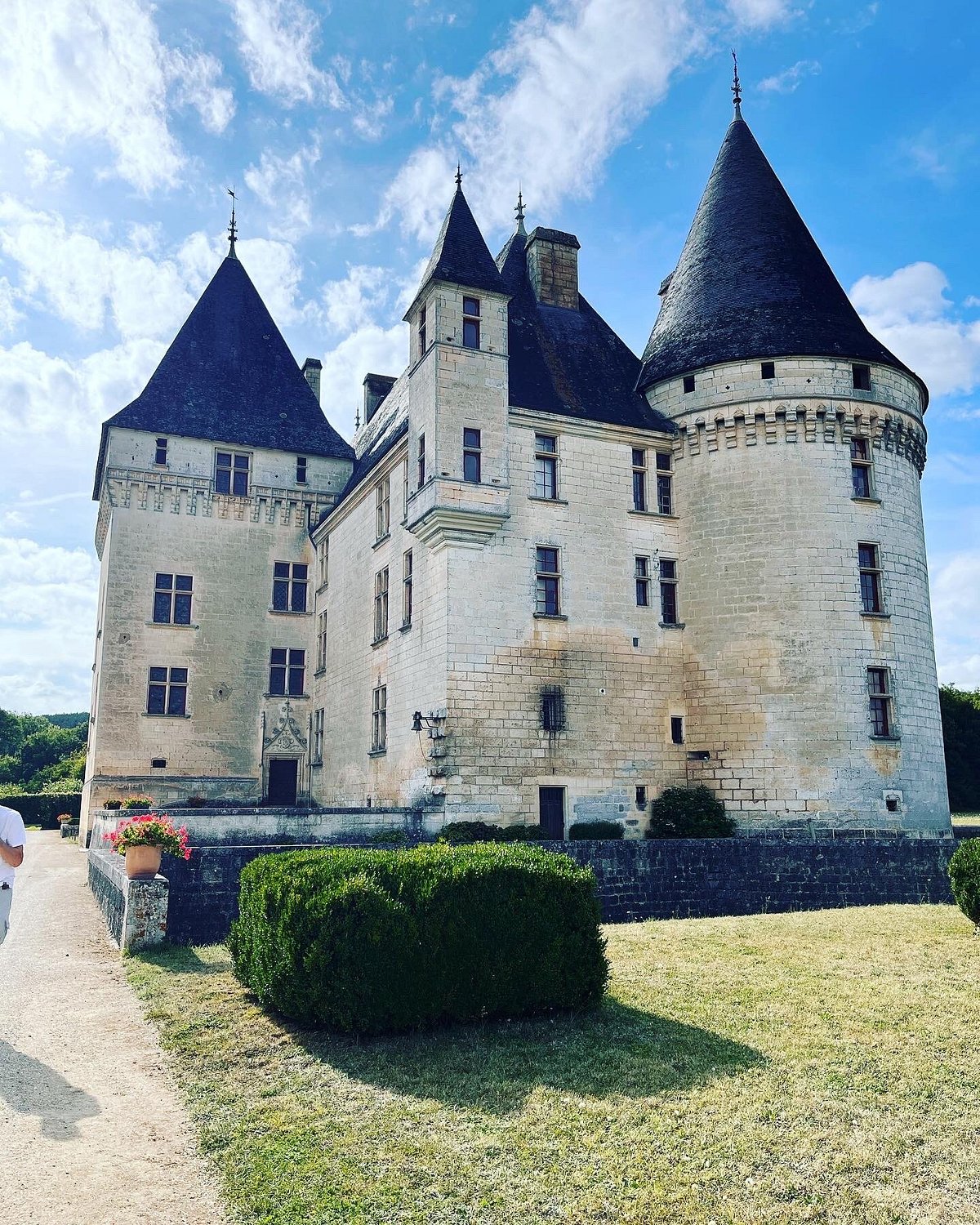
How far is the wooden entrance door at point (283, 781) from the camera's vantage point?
104 ft

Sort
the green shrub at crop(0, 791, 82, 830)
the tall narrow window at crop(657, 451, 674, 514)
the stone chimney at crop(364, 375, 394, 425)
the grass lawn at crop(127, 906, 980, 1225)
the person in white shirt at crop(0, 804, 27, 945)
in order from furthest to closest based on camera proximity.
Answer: the green shrub at crop(0, 791, 82, 830)
the stone chimney at crop(364, 375, 394, 425)
the tall narrow window at crop(657, 451, 674, 514)
the person in white shirt at crop(0, 804, 27, 945)
the grass lawn at crop(127, 906, 980, 1225)

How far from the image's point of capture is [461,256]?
75.6 ft

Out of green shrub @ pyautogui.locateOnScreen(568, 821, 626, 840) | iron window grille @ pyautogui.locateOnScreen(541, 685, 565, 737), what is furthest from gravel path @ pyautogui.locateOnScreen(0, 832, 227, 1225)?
iron window grille @ pyautogui.locateOnScreen(541, 685, 565, 737)

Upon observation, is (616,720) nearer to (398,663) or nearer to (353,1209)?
(398,663)

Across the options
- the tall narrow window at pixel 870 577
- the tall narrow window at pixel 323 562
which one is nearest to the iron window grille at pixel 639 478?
the tall narrow window at pixel 870 577

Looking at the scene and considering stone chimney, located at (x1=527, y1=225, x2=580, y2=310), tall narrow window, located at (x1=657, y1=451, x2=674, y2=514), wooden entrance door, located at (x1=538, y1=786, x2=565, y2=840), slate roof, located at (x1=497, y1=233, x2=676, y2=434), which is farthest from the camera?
stone chimney, located at (x1=527, y1=225, x2=580, y2=310)

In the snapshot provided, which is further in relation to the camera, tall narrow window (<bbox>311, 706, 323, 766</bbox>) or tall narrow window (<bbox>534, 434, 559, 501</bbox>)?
tall narrow window (<bbox>311, 706, 323, 766</bbox>)

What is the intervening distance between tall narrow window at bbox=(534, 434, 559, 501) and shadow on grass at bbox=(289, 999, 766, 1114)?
51.6 feet

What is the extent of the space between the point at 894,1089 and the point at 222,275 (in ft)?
118

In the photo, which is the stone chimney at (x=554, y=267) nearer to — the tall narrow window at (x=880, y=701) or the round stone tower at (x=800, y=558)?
the round stone tower at (x=800, y=558)

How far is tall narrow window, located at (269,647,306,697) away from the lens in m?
32.2

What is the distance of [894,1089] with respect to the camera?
6.56 meters

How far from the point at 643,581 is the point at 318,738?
12.6 metres

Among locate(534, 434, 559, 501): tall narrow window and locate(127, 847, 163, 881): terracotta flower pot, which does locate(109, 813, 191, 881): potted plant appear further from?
locate(534, 434, 559, 501): tall narrow window
